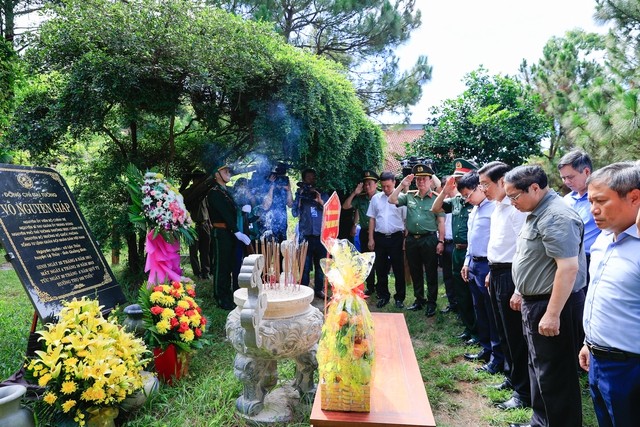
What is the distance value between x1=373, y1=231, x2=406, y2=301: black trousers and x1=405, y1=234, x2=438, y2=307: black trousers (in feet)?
0.83

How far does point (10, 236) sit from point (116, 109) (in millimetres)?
3412

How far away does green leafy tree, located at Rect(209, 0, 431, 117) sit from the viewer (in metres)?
10.7

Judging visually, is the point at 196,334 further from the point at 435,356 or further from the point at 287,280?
the point at 435,356

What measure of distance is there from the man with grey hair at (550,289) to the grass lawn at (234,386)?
2.16 feet

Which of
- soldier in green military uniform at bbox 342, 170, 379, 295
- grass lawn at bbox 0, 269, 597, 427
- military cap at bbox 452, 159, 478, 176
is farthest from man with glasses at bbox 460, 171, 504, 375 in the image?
soldier in green military uniform at bbox 342, 170, 379, 295

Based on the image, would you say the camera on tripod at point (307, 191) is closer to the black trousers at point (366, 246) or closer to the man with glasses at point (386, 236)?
the man with glasses at point (386, 236)

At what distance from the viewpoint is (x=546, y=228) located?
2.48m

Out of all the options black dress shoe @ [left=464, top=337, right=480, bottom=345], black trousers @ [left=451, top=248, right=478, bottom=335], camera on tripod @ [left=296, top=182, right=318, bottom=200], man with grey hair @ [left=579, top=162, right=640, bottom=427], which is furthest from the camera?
camera on tripod @ [left=296, top=182, right=318, bottom=200]

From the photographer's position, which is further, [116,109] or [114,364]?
[116,109]

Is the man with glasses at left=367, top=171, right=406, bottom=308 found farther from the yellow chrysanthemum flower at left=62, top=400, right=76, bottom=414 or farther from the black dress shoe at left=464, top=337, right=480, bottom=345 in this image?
the yellow chrysanthemum flower at left=62, top=400, right=76, bottom=414

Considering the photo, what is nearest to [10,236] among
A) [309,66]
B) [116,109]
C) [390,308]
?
[116,109]

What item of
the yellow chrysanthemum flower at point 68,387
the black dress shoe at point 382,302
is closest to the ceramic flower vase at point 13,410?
the yellow chrysanthemum flower at point 68,387

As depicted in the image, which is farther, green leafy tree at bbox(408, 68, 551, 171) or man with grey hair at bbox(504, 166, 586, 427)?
green leafy tree at bbox(408, 68, 551, 171)

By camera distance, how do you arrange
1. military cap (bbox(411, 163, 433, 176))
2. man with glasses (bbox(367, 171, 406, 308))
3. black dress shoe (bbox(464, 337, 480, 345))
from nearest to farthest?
black dress shoe (bbox(464, 337, 480, 345)) < military cap (bbox(411, 163, 433, 176)) < man with glasses (bbox(367, 171, 406, 308))
